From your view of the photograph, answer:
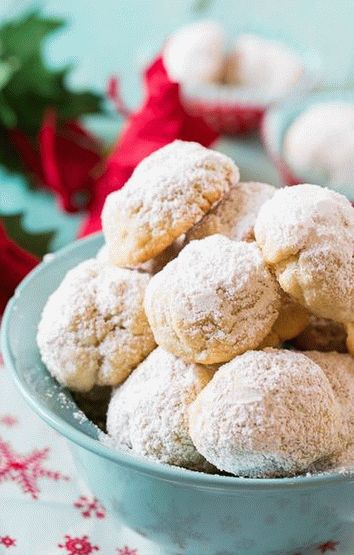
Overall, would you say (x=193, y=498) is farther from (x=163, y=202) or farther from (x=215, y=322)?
(x=163, y=202)

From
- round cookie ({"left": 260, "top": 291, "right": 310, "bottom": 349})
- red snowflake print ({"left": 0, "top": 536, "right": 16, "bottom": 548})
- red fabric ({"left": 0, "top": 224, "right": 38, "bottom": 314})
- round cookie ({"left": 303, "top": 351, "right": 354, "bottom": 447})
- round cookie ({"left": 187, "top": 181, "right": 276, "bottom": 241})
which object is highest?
round cookie ({"left": 187, "top": 181, "right": 276, "bottom": 241})

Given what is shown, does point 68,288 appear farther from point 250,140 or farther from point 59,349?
point 250,140

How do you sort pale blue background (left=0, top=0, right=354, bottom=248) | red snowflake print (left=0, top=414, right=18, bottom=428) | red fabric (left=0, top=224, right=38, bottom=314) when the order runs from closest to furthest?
red snowflake print (left=0, top=414, right=18, bottom=428) → red fabric (left=0, top=224, right=38, bottom=314) → pale blue background (left=0, top=0, right=354, bottom=248)

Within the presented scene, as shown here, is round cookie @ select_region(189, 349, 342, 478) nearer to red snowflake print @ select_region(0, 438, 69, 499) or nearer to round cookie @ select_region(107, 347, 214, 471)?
round cookie @ select_region(107, 347, 214, 471)

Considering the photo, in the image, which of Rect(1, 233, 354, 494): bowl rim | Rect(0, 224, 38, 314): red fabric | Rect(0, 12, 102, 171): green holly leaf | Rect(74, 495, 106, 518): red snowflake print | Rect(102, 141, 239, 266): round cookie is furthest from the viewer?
Rect(0, 12, 102, 171): green holly leaf

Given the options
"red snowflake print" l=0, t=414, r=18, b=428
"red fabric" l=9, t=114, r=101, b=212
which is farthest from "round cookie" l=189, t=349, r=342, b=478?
"red fabric" l=9, t=114, r=101, b=212

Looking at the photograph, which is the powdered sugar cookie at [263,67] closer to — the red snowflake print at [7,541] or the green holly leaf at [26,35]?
the green holly leaf at [26,35]

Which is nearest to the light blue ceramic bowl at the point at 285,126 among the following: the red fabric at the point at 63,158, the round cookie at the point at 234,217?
the red fabric at the point at 63,158

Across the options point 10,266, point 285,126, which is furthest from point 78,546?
point 285,126
